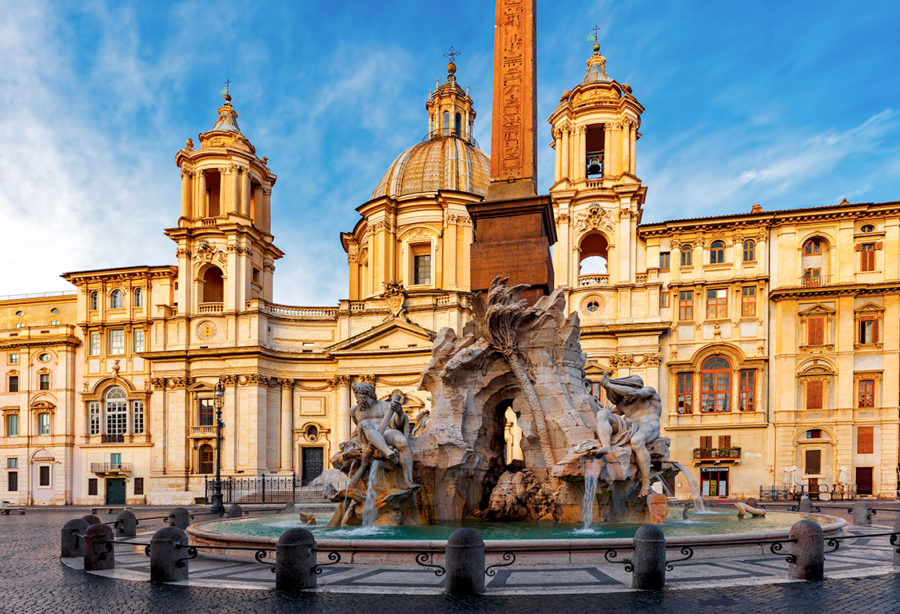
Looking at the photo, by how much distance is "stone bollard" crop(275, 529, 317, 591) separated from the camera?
8.72 meters

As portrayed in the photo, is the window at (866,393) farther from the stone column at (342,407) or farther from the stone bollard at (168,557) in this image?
the stone bollard at (168,557)

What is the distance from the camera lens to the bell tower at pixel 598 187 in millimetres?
43406

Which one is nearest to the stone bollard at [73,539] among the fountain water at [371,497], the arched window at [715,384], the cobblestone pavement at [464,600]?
the cobblestone pavement at [464,600]

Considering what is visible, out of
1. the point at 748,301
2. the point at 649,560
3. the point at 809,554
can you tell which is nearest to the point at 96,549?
the point at 649,560

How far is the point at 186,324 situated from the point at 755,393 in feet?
115

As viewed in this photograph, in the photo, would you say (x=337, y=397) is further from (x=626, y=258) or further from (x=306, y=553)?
(x=306, y=553)

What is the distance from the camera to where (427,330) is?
40.8 m

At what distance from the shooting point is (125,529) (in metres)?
15.5

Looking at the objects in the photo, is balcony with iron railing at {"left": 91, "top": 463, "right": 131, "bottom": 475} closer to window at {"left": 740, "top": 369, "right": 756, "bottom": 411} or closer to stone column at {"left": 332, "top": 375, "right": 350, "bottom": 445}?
stone column at {"left": 332, "top": 375, "right": 350, "bottom": 445}

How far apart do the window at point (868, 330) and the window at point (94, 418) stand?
4699cm

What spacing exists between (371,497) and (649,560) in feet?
20.4

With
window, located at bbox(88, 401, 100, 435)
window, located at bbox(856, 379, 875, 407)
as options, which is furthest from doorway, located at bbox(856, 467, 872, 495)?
window, located at bbox(88, 401, 100, 435)

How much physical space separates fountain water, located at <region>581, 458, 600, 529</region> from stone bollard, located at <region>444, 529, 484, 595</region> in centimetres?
496

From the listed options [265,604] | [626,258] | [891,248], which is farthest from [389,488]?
[891,248]
